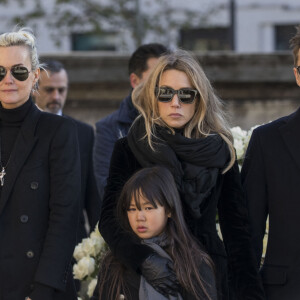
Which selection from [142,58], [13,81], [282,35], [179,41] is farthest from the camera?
[282,35]

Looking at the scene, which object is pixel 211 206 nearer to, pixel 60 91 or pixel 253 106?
pixel 60 91

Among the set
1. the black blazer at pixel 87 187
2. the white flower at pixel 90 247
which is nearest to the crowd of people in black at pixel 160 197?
the white flower at pixel 90 247

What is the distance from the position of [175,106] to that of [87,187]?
212 cm

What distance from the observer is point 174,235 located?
14.7 ft

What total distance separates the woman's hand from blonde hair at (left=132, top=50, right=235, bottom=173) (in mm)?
632

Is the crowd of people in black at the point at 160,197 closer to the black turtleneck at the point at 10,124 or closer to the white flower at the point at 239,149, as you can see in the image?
the black turtleneck at the point at 10,124

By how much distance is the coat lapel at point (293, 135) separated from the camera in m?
4.67

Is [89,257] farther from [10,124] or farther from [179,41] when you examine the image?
[179,41]

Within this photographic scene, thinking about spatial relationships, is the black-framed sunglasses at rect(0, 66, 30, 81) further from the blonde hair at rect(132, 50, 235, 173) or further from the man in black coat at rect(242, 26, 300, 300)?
the man in black coat at rect(242, 26, 300, 300)

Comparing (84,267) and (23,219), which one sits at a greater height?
(23,219)

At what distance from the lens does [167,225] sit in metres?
4.54

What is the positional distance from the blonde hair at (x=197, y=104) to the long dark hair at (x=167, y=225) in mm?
275

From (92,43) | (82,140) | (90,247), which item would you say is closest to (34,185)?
(90,247)

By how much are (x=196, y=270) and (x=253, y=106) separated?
14.5ft
